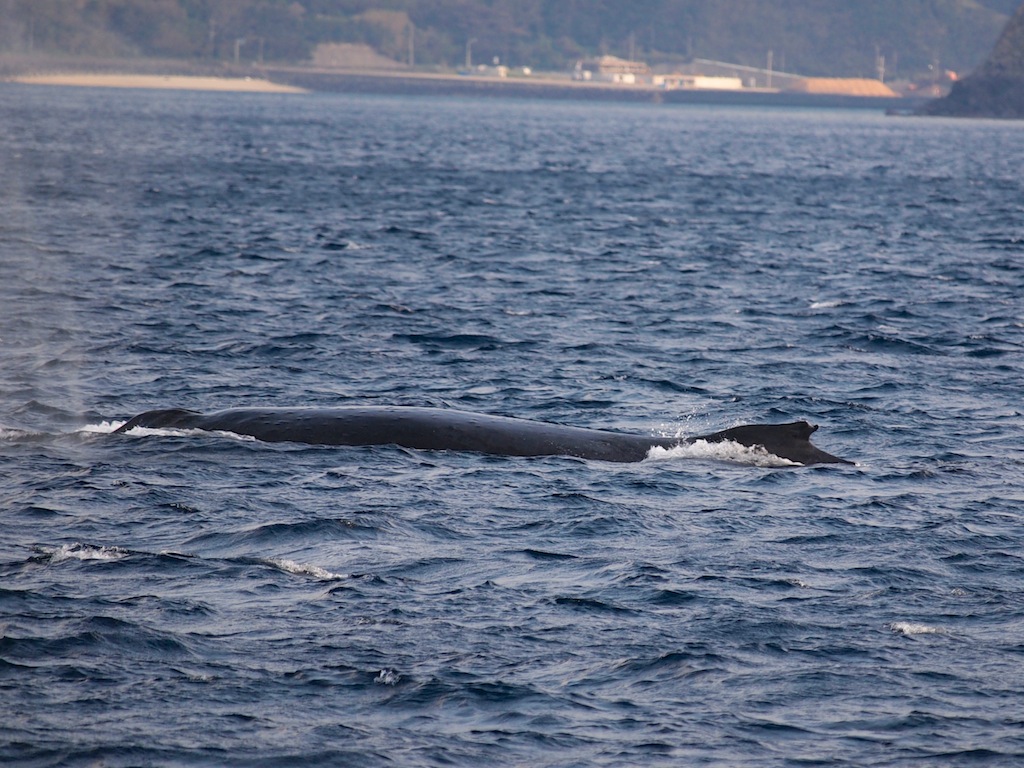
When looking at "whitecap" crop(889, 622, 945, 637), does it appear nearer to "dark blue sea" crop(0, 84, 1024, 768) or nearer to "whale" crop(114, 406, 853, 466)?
"dark blue sea" crop(0, 84, 1024, 768)

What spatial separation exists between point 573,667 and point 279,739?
2.32 meters

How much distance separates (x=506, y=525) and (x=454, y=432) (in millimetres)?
2941

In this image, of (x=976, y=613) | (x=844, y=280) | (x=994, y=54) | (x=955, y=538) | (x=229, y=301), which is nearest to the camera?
(x=976, y=613)

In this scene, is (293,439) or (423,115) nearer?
(293,439)

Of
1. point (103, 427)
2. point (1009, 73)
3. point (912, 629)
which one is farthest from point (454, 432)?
point (1009, 73)

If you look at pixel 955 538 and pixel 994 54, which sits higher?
pixel 994 54

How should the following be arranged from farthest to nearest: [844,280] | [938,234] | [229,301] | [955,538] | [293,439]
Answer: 1. [938,234]
2. [844,280]
3. [229,301]
4. [293,439]
5. [955,538]

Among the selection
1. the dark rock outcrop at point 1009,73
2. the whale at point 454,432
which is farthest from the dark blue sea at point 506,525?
the dark rock outcrop at point 1009,73

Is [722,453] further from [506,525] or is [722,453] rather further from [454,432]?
[506,525]

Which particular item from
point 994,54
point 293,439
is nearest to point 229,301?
point 293,439

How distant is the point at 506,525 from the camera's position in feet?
46.5

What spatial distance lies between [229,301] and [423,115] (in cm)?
14955

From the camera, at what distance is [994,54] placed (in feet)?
648

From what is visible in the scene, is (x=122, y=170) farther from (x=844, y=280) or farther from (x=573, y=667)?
(x=573, y=667)
